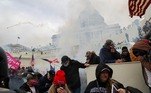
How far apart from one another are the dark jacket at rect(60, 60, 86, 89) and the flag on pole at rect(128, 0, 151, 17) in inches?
98.9

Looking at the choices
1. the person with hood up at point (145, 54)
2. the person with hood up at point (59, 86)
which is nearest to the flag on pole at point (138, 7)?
the person with hood up at point (145, 54)

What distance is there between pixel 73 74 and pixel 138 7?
2.91 m

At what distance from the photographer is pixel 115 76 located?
8266mm

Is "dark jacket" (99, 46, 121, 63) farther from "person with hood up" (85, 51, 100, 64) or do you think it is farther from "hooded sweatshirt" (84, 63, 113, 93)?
"hooded sweatshirt" (84, 63, 113, 93)

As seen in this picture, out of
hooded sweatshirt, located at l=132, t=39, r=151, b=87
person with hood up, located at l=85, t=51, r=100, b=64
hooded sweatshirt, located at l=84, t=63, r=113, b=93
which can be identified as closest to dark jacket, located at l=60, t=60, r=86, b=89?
person with hood up, located at l=85, t=51, r=100, b=64

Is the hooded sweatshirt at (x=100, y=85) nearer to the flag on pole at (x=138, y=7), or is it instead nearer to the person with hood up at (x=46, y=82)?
the person with hood up at (x=46, y=82)

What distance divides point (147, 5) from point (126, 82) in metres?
3.40

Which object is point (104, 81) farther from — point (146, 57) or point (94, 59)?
point (94, 59)

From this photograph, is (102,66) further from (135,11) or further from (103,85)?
(135,11)

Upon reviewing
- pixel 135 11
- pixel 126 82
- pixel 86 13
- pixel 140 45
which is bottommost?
pixel 126 82

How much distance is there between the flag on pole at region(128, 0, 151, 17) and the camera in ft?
36.0

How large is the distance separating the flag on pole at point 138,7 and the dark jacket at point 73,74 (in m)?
2.51

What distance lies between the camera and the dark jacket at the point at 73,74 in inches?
389

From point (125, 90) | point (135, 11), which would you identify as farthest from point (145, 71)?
point (135, 11)
